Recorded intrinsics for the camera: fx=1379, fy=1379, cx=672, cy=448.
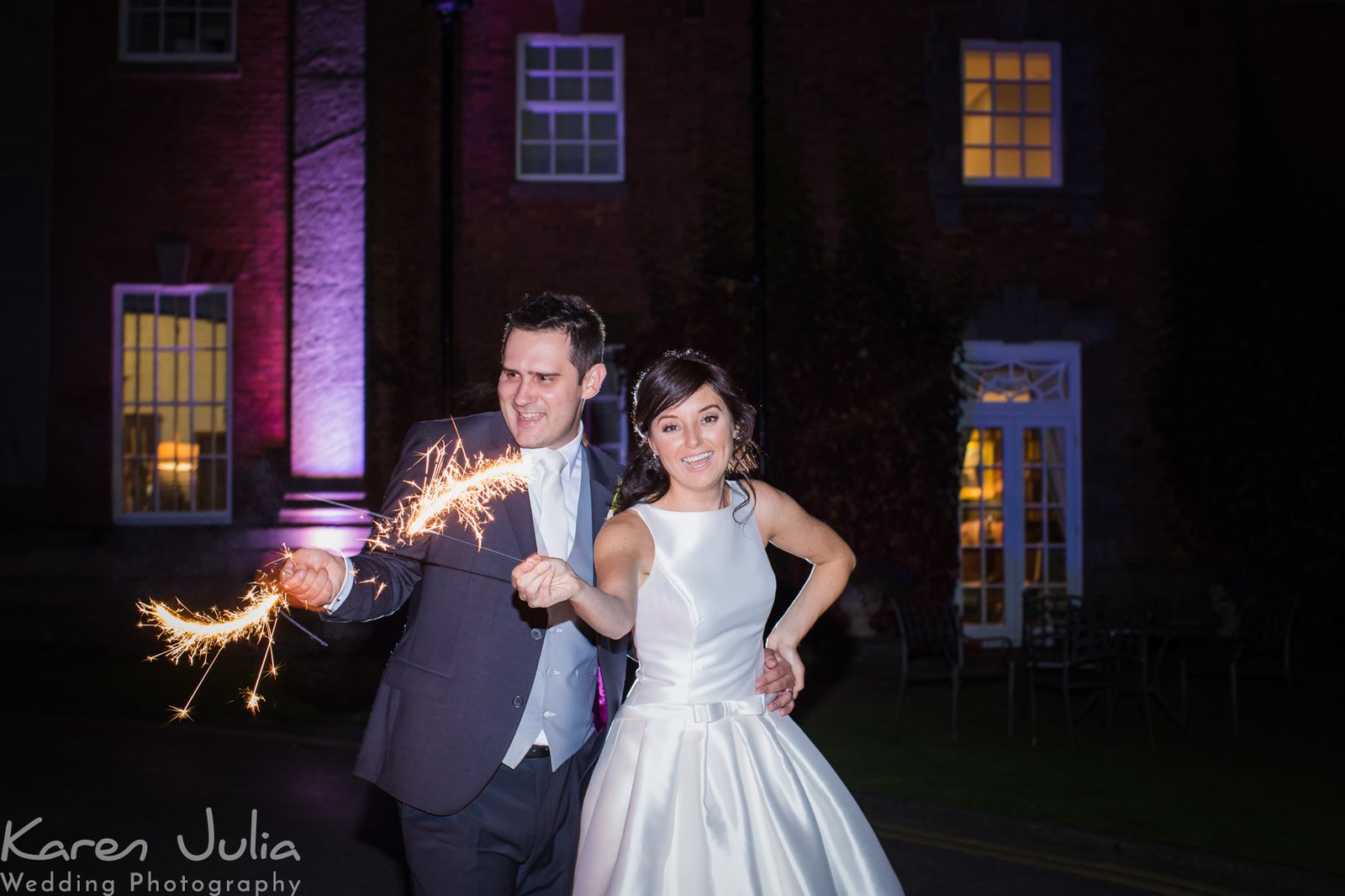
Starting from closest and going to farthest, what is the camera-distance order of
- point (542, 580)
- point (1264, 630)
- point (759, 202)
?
1. point (542, 580)
2. point (1264, 630)
3. point (759, 202)

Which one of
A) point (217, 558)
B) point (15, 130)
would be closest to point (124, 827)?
point (217, 558)

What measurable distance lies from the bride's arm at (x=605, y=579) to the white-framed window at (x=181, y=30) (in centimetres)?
1284

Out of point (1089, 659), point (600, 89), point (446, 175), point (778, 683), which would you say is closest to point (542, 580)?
point (778, 683)

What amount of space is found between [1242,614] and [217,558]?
381 inches

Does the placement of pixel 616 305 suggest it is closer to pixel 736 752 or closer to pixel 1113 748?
pixel 1113 748

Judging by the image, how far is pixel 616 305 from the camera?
1452cm

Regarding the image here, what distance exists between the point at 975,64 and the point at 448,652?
13527 millimetres

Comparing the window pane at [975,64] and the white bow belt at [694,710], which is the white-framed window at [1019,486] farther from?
the white bow belt at [694,710]

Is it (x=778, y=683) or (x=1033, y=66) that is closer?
(x=778, y=683)

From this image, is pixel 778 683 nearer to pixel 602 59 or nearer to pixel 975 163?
pixel 602 59

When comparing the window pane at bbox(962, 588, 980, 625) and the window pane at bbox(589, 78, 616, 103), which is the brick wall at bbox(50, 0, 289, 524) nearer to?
the window pane at bbox(589, 78, 616, 103)

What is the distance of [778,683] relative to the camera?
366cm

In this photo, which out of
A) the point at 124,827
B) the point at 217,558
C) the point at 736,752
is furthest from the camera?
the point at 217,558

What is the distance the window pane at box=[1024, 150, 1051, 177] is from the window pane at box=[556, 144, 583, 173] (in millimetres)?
5001
